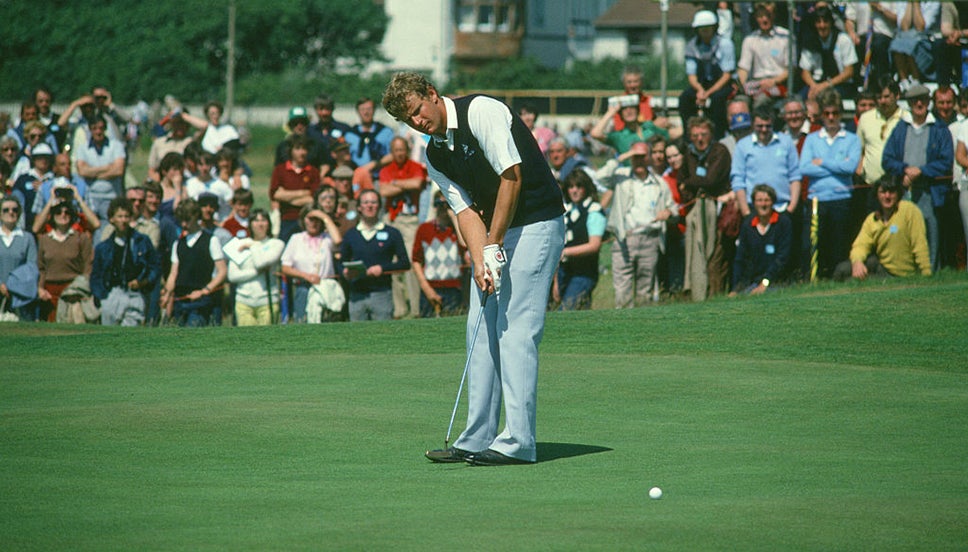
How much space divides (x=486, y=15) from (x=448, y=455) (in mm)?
82121

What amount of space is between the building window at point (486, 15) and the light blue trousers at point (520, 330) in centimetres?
8056

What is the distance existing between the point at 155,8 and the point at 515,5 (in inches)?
918

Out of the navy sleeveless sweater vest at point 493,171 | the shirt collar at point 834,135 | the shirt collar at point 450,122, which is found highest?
the shirt collar at point 834,135

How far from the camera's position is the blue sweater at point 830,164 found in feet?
49.3

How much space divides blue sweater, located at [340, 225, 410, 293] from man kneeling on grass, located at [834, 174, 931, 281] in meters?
4.92

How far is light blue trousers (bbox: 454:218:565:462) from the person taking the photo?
661cm

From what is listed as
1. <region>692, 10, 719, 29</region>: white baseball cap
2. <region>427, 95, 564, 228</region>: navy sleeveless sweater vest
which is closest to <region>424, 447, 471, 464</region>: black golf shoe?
<region>427, 95, 564, 228</region>: navy sleeveless sweater vest

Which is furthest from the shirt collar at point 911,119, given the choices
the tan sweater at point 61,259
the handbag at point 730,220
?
the tan sweater at point 61,259

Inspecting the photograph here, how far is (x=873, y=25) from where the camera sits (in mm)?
18500

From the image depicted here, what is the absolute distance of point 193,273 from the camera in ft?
49.4

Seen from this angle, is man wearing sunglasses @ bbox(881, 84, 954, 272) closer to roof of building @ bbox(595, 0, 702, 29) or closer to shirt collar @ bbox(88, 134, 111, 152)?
shirt collar @ bbox(88, 134, 111, 152)

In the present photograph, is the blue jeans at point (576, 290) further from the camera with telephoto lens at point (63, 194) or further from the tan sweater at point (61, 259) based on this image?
the camera with telephoto lens at point (63, 194)

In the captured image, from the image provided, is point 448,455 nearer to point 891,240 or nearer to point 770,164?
point 891,240

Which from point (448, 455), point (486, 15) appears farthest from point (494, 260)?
point (486, 15)
